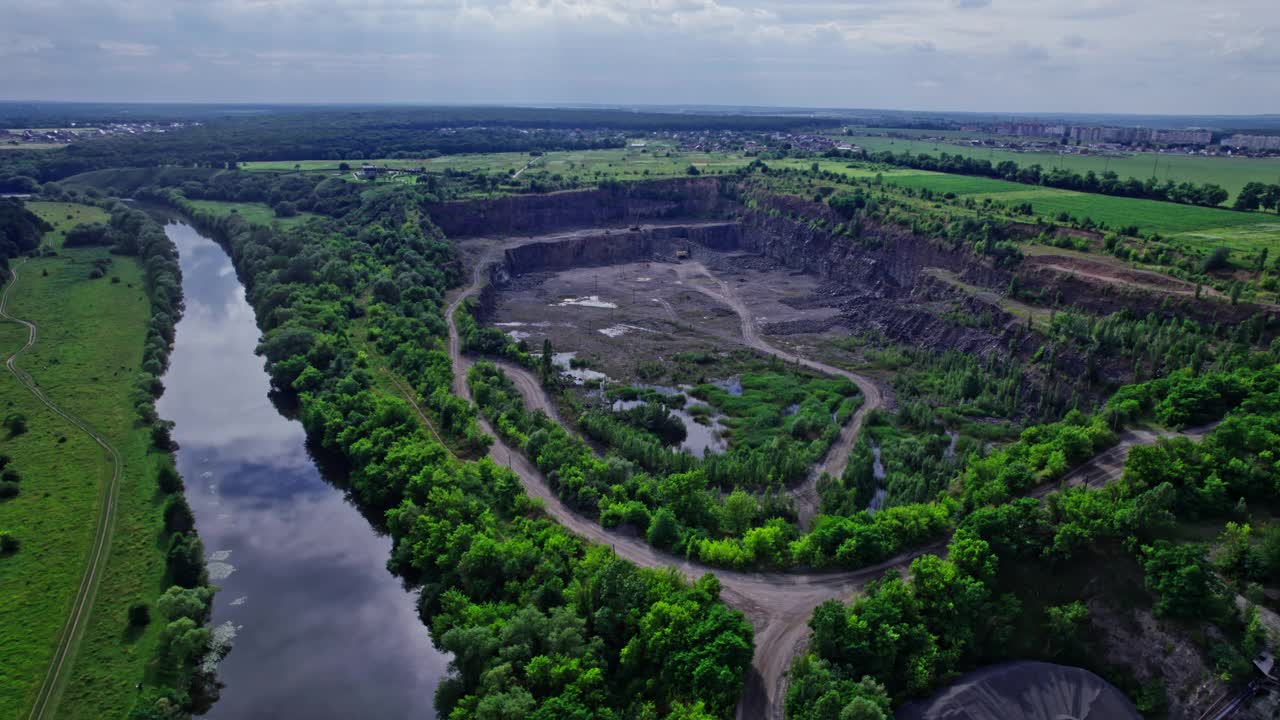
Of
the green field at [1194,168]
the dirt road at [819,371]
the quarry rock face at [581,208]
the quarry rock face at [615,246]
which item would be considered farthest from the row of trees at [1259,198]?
the quarry rock face at [581,208]

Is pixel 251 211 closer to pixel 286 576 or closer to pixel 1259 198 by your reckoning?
pixel 286 576

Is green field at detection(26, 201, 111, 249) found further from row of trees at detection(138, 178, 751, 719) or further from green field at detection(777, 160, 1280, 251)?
green field at detection(777, 160, 1280, 251)

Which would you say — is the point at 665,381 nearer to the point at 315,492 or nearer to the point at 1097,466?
the point at 315,492

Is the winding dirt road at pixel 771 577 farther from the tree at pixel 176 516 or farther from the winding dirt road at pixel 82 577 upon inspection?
the winding dirt road at pixel 82 577

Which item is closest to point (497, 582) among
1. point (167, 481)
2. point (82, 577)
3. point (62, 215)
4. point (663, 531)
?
point (663, 531)

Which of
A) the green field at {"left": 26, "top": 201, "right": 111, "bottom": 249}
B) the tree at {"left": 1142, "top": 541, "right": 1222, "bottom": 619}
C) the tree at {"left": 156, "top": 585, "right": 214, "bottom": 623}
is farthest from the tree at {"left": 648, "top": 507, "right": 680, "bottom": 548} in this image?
the green field at {"left": 26, "top": 201, "right": 111, "bottom": 249}

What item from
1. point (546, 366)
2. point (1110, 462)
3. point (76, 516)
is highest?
point (1110, 462)

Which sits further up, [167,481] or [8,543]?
[167,481]
